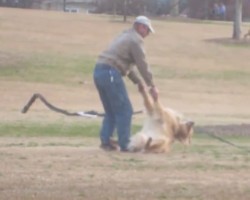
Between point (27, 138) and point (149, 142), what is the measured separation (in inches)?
160

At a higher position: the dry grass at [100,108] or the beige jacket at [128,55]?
the beige jacket at [128,55]

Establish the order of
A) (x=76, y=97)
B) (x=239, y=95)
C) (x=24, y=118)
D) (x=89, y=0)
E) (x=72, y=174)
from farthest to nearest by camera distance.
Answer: (x=89, y=0), (x=239, y=95), (x=76, y=97), (x=24, y=118), (x=72, y=174)

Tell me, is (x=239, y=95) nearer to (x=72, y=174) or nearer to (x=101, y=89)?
(x=101, y=89)

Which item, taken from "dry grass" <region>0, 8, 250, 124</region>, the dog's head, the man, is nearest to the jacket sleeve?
the man

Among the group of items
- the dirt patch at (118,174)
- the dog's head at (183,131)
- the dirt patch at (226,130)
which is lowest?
the dirt patch at (226,130)

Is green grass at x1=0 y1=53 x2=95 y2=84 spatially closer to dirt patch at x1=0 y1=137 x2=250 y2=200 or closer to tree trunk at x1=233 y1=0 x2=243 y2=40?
tree trunk at x1=233 y1=0 x2=243 y2=40

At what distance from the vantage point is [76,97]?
33219mm

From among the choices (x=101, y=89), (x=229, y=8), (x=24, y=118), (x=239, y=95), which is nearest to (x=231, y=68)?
(x=239, y=95)

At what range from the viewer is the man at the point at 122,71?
1361cm

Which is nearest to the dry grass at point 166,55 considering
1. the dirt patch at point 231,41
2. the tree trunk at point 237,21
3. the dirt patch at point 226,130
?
the dirt patch at point 231,41

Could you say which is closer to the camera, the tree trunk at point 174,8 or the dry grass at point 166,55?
the dry grass at point 166,55

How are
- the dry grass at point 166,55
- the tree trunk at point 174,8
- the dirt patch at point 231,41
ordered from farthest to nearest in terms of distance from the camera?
the tree trunk at point 174,8 < the dirt patch at point 231,41 < the dry grass at point 166,55

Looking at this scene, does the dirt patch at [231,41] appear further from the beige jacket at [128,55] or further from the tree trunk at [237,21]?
the beige jacket at [128,55]

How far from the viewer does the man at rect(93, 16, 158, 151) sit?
13609 mm
